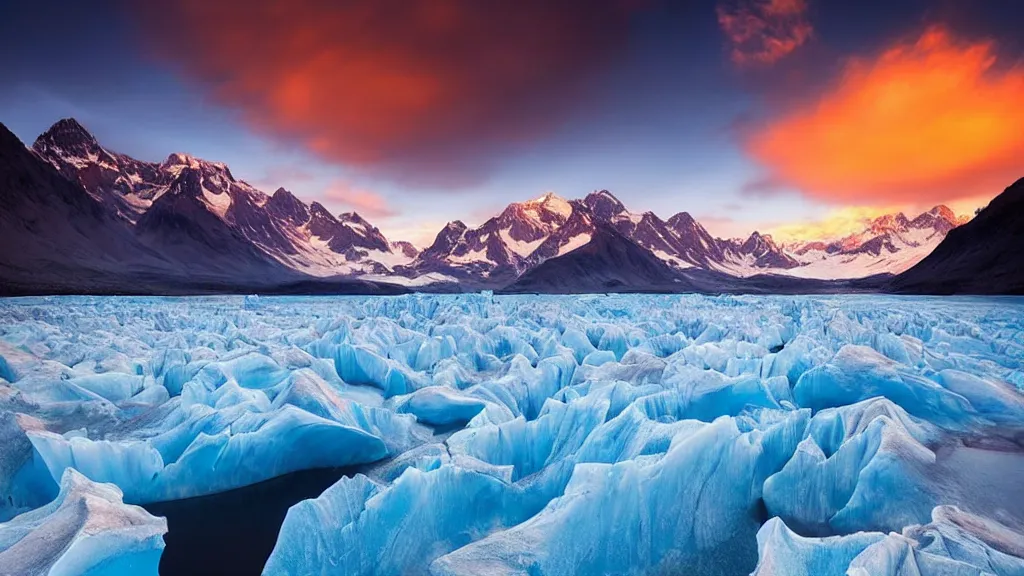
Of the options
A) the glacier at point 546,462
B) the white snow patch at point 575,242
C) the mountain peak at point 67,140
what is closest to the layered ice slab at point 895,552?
the glacier at point 546,462

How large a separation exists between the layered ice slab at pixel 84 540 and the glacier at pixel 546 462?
12 millimetres

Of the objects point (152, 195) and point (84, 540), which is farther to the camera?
point (152, 195)

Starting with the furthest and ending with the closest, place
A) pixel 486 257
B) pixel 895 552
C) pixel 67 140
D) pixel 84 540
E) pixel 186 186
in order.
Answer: pixel 486 257
pixel 67 140
pixel 186 186
pixel 84 540
pixel 895 552

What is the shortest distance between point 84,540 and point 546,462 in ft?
11.5

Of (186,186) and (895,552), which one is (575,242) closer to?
(186,186)

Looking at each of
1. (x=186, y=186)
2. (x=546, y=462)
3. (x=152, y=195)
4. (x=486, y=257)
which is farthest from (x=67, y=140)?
(x=546, y=462)

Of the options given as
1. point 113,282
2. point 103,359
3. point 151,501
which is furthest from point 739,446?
point 113,282

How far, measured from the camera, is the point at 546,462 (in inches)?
203

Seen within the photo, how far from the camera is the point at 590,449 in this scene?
180 inches

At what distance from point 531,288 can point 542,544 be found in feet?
337

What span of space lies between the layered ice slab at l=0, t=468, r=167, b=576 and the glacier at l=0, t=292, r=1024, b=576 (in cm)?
1

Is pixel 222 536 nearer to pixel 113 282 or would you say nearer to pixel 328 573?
pixel 328 573

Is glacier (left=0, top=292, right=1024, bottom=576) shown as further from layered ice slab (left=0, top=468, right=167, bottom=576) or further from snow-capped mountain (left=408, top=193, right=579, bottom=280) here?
snow-capped mountain (left=408, top=193, right=579, bottom=280)

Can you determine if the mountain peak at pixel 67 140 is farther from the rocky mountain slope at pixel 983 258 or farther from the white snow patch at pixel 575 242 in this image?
the rocky mountain slope at pixel 983 258
